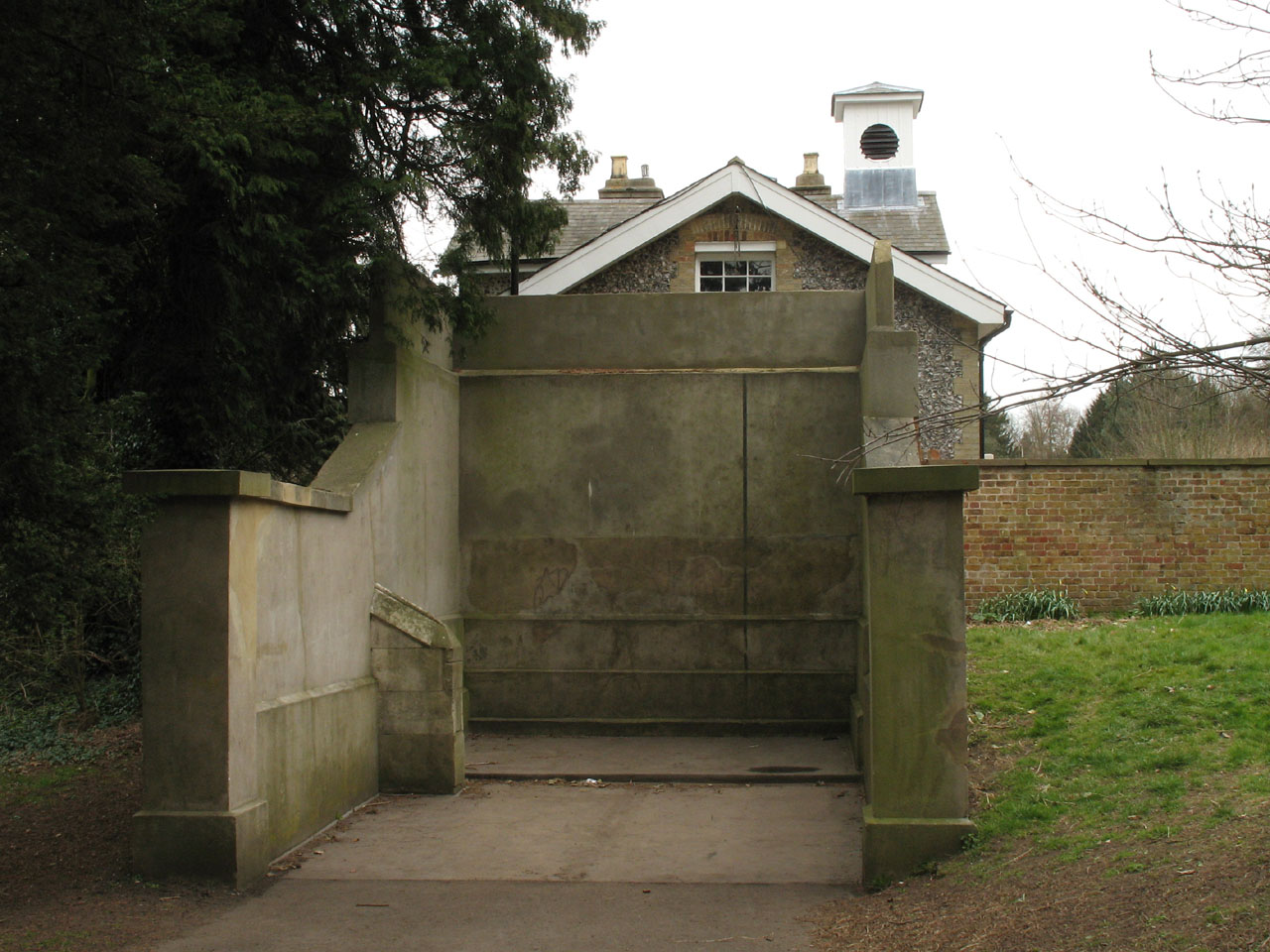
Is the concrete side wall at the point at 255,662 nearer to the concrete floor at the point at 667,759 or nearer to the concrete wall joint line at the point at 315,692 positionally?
→ the concrete wall joint line at the point at 315,692

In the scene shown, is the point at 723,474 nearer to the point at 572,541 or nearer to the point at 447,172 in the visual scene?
the point at 572,541

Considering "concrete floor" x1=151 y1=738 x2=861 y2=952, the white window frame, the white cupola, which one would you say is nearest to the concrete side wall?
"concrete floor" x1=151 y1=738 x2=861 y2=952

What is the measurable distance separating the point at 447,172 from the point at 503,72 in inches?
36.1

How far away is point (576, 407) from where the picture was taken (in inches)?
417

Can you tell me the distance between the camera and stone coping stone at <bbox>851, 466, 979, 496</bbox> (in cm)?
601

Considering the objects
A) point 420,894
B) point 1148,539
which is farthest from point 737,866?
point 1148,539

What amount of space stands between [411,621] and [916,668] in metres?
3.70

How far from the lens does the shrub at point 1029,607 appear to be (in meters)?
12.5

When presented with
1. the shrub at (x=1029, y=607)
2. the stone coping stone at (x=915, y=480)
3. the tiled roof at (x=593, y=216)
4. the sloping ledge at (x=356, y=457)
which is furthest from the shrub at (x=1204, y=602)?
the tiled roof at (x=593, y=216)

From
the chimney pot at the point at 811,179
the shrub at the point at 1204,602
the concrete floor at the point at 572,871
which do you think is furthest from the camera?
the chimney pot at the point at 811,179

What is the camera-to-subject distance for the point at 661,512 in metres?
10.5

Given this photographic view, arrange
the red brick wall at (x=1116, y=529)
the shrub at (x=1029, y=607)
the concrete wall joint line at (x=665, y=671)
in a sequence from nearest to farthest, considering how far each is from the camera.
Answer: the concrete wall joint line at (x=665, y=671)
the shrub at (x=1029, y=607)
the red brick wall at (x=1116, y=529)

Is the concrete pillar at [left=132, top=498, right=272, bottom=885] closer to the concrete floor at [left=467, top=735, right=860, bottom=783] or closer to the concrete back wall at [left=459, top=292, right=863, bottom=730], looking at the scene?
the concrete floor at [left=467, top=735, right=860, bottom=783]

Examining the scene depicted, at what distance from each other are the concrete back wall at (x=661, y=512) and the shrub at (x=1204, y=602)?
4129mm
